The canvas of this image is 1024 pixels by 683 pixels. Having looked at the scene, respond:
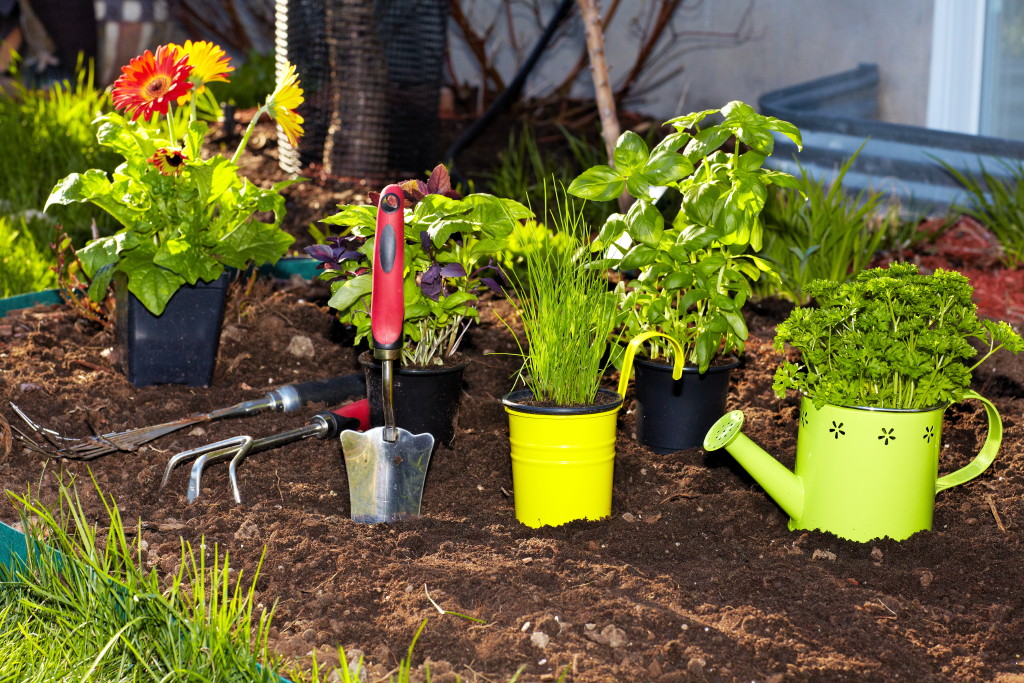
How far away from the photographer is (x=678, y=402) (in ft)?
6.80

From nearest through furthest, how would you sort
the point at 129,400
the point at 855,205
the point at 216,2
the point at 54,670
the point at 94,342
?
the point at 54,670 < the point at 129,400 < the point at 94,342 < the point at 855,205 < the point at 216,2

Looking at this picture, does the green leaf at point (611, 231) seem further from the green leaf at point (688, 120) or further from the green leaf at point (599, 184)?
the green leaf at point (688, 120)

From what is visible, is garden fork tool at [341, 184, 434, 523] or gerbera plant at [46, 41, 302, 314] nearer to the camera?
garden fork tool at [341, 184, 434, 523]

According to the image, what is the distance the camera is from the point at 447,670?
1.36 m

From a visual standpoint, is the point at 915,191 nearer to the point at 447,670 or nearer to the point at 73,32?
the point at 447,670

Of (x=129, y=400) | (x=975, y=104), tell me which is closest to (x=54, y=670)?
(x=129, y=400)

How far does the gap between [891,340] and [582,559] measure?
2.07 feet

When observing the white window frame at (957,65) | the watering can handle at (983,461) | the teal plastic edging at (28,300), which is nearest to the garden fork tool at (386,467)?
the watering can handle at (983,461)

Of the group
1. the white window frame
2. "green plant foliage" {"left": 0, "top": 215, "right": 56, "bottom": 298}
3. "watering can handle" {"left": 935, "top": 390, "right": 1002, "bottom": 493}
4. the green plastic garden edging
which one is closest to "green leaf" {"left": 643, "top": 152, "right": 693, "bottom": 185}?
"watering can handle" {"left": 935, "top": 390, "right": 1002, "bottom": 493}

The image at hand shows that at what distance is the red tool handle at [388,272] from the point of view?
162cm

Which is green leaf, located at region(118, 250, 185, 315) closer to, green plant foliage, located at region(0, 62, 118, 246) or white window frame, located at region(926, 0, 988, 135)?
green plant foliage, located at region(0, 62, 118, 246)

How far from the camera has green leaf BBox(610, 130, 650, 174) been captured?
1904 mm

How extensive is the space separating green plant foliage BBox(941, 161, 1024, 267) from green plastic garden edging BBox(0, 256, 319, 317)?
7.17 ft

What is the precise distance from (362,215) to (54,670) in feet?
3.12
